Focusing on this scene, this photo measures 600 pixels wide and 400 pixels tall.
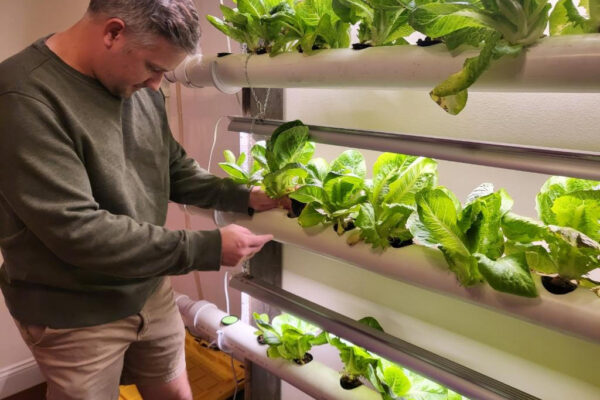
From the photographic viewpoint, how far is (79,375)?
997mm

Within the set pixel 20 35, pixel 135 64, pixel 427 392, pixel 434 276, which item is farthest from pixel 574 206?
pixel 20 35

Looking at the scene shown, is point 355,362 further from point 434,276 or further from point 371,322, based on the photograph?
point 434,276

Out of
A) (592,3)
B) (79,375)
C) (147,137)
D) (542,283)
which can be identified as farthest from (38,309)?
(592,3)

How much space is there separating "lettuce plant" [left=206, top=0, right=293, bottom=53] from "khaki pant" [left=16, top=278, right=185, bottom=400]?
2.20 ft

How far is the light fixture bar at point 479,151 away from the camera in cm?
70

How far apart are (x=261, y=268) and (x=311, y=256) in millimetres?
185

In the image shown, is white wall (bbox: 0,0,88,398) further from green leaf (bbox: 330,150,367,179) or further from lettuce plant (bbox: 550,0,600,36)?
lettuce plant (bbox: 550,0,600,36)

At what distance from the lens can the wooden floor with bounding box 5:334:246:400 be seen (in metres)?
1.63

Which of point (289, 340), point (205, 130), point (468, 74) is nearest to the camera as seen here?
point (468, 74)

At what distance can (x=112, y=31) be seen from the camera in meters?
0.81

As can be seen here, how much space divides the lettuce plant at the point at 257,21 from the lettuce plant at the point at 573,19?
0.48 meters

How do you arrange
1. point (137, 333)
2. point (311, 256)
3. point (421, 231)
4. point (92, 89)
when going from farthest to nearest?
point (311, 256) → point (137, 333) → point (92, 89) → point (421, 231)

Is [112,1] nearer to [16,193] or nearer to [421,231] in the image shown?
[16,193]

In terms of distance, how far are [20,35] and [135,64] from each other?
1095mm
